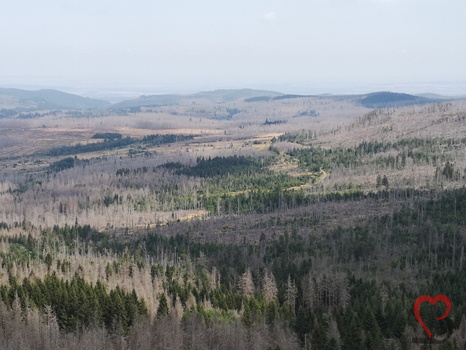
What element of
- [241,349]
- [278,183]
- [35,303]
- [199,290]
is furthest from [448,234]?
[278,183]

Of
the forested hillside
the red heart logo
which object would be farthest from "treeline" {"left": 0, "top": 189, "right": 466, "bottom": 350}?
the red heart logo

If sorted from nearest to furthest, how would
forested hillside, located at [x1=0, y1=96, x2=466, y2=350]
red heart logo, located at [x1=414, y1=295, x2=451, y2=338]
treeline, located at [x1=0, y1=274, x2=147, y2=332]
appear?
1. red heart logo, located at [x1=414, y1=295, x2=451, y2=338]
2. forested hillside, located at [x1=0, y1=96, x2=466, y2=350]
3. treeline, located at [x1=0, y1=274, x2=147, y2=332]

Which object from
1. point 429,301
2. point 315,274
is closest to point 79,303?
point 315,274

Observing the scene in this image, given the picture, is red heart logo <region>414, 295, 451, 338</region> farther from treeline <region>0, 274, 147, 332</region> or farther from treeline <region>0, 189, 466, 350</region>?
treeline <region>0, 274, 147, 332</region>

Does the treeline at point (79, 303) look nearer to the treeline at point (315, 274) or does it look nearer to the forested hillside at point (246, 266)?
the forested hillside at point (246, 266)

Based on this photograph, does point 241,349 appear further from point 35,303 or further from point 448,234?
point 448,234

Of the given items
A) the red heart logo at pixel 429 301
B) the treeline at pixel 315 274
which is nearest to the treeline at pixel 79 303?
the treeline at pixel 315 274

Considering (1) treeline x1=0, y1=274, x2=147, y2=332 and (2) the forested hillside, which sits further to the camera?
(1) treeline x1=0, y1=274, x2=147, y2=332

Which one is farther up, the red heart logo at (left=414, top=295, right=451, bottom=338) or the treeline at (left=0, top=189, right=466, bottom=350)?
the red heart logo at (left=414, top=295, right=451, bottom=338)

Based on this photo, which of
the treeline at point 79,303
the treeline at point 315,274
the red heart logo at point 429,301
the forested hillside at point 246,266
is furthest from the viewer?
the treeline at point 79,303

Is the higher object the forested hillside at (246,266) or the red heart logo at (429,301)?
the red heart logo at (429,301)

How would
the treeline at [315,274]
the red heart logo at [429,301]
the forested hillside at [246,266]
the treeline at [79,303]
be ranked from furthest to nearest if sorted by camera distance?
→ the treeline at [79,303] < the treeline at [315,274] < the forested hillside at [246,266] < the red heart logo at [429,301]
